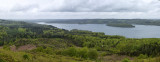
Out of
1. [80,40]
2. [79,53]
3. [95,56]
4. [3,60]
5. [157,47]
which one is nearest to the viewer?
[3,60]

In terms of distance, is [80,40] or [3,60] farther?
[80,40]

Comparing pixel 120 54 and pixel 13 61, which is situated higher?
pixel 13 61

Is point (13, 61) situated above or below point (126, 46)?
above

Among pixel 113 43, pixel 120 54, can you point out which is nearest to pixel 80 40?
pixel 113 43

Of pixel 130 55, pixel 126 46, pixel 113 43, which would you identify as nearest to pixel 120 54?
pixel 130 55

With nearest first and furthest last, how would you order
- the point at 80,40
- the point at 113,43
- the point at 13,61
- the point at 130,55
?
1. the point at 13,61
2. the point at 130,55
3. the point at 113,43
4. the point at 80,40

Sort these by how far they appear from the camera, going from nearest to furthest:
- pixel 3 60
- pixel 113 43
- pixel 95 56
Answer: pixel 3 60 → pixel 95 56 → pixel 113 43

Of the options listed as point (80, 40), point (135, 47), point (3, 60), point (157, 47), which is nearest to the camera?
point (3, 60)

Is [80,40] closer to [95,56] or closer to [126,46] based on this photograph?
[126,46]

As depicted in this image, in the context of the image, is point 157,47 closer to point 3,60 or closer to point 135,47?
point 135,47
